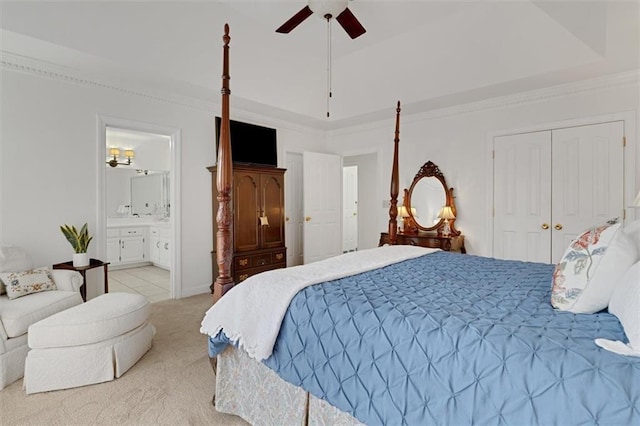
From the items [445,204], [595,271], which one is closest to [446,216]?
[445,204]

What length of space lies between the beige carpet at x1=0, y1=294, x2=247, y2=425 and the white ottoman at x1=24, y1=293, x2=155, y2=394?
52mm

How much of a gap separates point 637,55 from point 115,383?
16.6ft

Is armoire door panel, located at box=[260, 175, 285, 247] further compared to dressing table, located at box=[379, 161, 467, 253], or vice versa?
armoire door panel, located at box=[260, 175, 285, 247]

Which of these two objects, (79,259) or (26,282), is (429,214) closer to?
(79,259)

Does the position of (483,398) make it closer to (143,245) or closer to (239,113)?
(239,113)

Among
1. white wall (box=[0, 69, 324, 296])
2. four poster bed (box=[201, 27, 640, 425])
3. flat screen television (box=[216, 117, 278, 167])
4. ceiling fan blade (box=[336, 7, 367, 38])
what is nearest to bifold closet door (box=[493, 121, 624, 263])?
four poster bed (box=[201, 27, 640, 425])

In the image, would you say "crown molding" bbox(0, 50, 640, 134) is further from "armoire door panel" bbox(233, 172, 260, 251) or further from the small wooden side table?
the small wooden side table

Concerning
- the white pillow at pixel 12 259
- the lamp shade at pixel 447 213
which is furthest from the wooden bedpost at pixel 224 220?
the lamp shade at pixel 447 213

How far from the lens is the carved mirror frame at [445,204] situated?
4539 mm

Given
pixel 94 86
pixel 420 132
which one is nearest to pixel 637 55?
pixel 420 132

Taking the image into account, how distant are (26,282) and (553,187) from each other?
5.20 m

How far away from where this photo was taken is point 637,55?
3031mm

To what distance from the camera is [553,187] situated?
3.83m

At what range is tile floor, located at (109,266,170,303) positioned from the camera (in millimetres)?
4426
